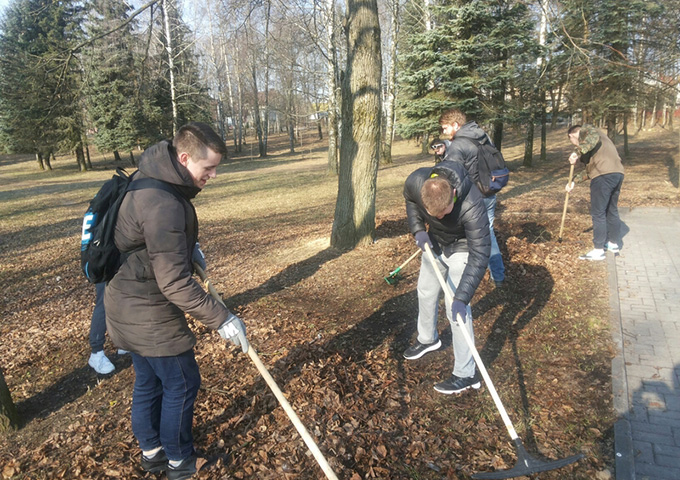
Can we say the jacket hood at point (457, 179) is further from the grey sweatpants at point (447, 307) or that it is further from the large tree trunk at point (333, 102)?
the large tree trunk at point (333, 102)

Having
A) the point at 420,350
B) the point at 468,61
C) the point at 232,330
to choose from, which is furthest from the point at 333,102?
the point at 232,330

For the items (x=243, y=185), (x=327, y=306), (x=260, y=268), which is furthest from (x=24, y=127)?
(x=327, y=306)

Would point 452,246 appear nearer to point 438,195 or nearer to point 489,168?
point 438,195

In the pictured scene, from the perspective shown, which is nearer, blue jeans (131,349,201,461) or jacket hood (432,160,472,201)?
blue jeans (131,349,201,461)

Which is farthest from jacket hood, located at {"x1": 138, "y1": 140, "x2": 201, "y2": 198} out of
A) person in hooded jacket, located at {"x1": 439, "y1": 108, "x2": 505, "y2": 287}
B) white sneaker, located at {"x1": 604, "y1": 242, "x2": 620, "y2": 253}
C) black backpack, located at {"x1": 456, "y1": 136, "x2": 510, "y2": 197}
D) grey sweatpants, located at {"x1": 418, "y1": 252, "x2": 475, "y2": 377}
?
white sneaker, located at {"x1": 604, "y1": 242, "x2": 620, "y2": 253}

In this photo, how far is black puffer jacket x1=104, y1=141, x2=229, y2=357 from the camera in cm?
223

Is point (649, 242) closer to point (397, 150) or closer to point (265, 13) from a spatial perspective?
point (265, 13)

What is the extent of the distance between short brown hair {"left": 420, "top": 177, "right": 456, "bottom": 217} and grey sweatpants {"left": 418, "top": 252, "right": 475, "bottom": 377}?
63 cm

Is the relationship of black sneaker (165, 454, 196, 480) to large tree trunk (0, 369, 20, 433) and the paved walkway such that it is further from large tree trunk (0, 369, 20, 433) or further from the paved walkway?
the paved walkway

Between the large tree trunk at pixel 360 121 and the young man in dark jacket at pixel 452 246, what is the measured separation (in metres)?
3.04

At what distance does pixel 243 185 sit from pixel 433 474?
55.1 feet

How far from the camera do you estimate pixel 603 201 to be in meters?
6.19

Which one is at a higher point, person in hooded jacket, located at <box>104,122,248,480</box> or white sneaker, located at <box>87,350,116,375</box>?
person in hooded jacket, located at <box>104,122,248,480</box>

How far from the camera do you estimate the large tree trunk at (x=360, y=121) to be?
6727mm
